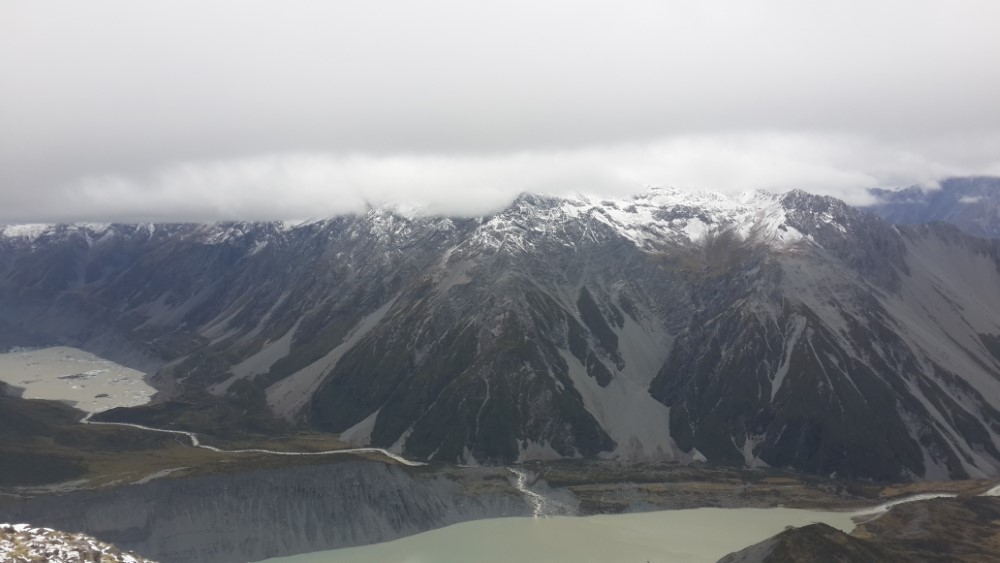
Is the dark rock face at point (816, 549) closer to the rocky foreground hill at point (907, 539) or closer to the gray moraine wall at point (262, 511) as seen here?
the rocky foreground hill at point (907, 539)

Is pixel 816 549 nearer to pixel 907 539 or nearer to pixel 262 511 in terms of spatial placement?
pixel 907 539

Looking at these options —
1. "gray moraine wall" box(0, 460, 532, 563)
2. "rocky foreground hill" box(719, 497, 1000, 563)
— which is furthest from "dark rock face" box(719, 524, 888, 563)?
"gray moraine wall" box(0, 460, 532, 563)

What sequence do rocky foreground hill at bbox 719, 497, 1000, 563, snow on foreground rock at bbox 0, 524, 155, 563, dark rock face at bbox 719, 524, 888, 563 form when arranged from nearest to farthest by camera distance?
snow on foreground rock at bbox 0, 524, 155, 563
dark rock face at bbox 719, 524, 888, 563
rocky foreground hill at bbox 719, 497, 1000, 563

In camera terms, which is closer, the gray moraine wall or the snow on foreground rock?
the snow on foreground rock

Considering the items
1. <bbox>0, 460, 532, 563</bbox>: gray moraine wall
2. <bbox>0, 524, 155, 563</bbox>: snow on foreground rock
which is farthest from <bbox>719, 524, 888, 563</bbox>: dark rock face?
<bbox>0, 524, 155, 563</bbox>: snow on foreground rock

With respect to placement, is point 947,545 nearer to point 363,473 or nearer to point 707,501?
point 707,501

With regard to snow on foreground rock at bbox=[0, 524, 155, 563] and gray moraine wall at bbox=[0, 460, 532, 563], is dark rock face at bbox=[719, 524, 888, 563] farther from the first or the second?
snow on foreground rock at bbox=[0, 524, 155, 563]

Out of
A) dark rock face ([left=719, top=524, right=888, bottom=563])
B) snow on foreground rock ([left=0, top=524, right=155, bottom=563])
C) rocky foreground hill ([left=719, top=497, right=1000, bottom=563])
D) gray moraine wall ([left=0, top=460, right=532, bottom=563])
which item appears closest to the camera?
snow on foreground rock ([left=0, top=524, right=155, bottom=563])

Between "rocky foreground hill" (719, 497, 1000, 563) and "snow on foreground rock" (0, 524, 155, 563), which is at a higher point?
"snow on foreground rock" (0, 524, 155, 563)

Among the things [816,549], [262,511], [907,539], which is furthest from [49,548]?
[907,539]
